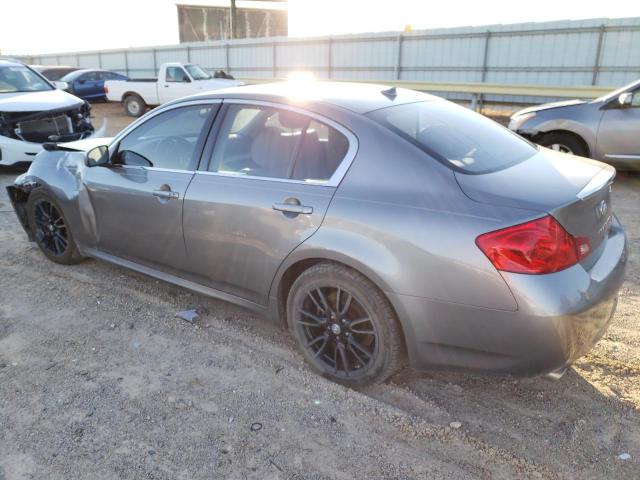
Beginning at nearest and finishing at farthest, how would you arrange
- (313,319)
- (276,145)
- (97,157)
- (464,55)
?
1. (313,319)
2. (276,145)
3. (97,157)
4. (464,55)

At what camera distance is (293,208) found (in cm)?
297

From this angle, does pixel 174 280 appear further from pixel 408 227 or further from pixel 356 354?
pixel 408 227

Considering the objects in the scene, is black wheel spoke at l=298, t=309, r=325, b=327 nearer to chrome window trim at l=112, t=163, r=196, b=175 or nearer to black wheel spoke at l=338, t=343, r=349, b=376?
black wheel spoke at l=338, t=343, r=349, b=376

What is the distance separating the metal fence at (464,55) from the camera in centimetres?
1584

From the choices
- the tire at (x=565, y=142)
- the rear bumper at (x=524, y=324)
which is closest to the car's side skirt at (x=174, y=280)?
the rear bumper at (x=524, y=324)

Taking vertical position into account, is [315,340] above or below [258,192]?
below

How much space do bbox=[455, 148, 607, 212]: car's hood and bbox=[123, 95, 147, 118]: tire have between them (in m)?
18.7

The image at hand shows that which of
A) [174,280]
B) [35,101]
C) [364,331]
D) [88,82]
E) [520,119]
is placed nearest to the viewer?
[364,331]

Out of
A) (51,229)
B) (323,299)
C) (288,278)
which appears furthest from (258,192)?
(51,229)

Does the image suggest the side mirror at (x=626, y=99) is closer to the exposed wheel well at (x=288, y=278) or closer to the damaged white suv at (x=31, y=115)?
the exposed wheel well at (x=288, y=278)

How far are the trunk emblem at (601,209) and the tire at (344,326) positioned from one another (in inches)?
46.8

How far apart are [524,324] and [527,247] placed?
13.8 inches

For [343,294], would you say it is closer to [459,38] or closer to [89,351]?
[89,351]

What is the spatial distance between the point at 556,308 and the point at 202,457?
1.80 m
